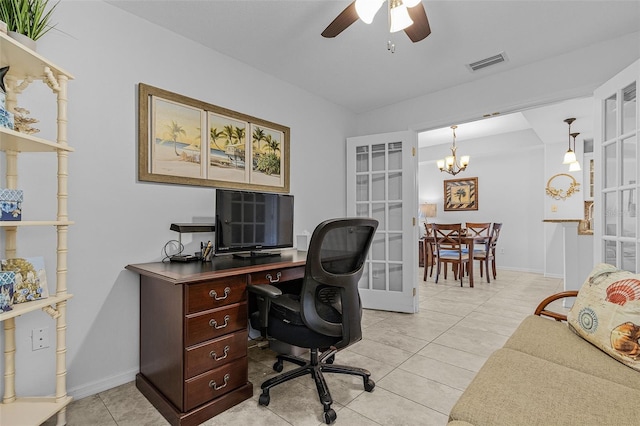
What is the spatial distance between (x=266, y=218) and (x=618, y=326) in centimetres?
211

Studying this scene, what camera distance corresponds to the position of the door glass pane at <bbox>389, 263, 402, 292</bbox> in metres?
3.63

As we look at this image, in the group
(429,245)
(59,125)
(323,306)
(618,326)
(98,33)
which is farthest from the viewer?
(429,245)

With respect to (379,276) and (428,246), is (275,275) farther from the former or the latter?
(428,246)

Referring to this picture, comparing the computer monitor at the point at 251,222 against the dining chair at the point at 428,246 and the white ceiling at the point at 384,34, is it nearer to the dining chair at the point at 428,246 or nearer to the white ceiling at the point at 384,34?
the white ceiling at the point at 384,34

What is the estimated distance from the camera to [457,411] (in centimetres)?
99

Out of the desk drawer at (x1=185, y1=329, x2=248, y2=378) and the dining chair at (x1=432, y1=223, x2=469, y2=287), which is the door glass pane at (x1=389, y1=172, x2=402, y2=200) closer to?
the dining chair at (x1=432, y1=223, x2=469, y2=287)

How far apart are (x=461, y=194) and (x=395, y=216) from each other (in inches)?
156

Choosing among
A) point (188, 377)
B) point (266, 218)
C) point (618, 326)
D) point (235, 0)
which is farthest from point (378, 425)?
point (235, 0)

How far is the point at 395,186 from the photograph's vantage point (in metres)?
3.69

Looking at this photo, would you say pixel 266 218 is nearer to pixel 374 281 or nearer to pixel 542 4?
pixel 374 281

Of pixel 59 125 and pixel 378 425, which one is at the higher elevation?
pixel 59 125

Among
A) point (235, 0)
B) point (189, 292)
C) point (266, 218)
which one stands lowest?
point (189, 292)

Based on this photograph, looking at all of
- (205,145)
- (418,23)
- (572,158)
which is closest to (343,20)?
(418,23)

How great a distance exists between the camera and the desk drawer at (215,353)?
1.61m
